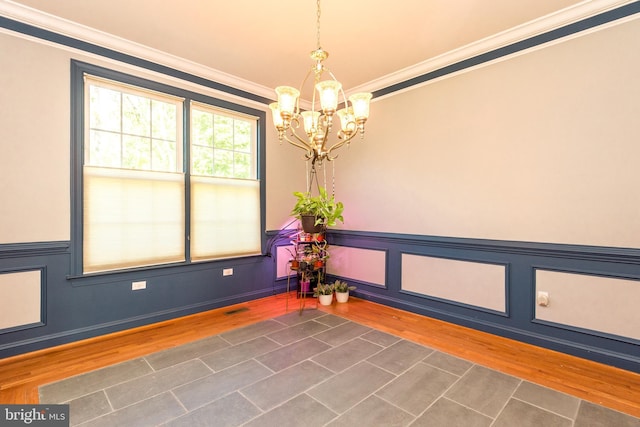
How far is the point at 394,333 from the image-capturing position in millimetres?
3139

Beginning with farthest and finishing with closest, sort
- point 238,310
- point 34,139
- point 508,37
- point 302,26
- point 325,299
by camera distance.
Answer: point 325,299, point 238,310, point 508,37, point 302,26, point 34,139

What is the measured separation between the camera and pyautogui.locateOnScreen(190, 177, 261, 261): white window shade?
3664 mm

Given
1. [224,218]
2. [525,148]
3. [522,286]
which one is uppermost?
[525,148]

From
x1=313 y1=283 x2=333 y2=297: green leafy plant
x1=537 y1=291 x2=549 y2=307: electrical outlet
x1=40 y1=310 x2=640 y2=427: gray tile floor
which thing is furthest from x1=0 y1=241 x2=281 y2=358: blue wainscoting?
x1=537 y1=291 x2=549 y2=307: electrical outlet

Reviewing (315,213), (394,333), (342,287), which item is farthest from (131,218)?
(394,333)

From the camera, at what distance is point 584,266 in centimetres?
257

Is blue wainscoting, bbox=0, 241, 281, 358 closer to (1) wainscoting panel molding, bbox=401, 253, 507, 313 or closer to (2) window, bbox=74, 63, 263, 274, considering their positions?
(2) window, bbox=74, 63, 263, 274

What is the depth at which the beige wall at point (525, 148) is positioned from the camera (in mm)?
2410

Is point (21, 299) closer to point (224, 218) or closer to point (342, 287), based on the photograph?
point (224, 218)

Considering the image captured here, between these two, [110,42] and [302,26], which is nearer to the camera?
[302,26]

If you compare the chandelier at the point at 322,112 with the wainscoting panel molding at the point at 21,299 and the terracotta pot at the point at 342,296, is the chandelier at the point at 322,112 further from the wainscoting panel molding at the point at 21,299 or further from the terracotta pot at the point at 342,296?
the wainscoting panel molding at the point at 21,299

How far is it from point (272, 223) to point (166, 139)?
174cm

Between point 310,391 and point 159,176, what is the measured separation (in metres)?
2.68

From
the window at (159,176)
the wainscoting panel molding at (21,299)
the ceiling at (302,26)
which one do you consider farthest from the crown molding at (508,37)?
the wainscoting panel molding at (21,299)
